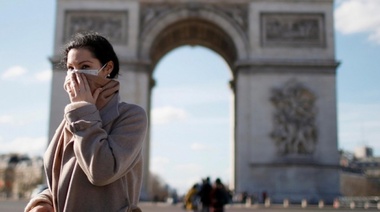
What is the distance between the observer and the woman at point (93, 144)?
2043 mm

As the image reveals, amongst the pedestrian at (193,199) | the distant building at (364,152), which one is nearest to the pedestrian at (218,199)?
the pedestrian at (193,199)

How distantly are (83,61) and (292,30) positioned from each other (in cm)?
2414

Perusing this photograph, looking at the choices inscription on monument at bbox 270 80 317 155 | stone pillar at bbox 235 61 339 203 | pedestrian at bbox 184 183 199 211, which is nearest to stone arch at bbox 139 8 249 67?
stone pillar at bbox 235 61 339 203

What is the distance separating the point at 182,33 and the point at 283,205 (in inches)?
438

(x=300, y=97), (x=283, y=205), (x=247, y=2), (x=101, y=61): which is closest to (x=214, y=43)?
(x=247, y=2)

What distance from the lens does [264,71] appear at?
24.9 meters

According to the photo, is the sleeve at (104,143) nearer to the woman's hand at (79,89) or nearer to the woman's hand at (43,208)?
the woman's hand at (79,89)

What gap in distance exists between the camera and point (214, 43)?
97.1ft

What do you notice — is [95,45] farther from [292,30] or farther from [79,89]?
[292,30]

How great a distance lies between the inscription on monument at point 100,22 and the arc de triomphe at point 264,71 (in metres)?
0.05

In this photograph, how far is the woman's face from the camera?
2.24 m

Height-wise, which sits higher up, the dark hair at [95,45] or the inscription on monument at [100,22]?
the inscription on monument at [100,22]

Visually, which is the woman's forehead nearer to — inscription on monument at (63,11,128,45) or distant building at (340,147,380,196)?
inscription on monument at (63,11,128,45)

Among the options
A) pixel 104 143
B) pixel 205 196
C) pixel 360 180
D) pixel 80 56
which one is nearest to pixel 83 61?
pixel 80 56
